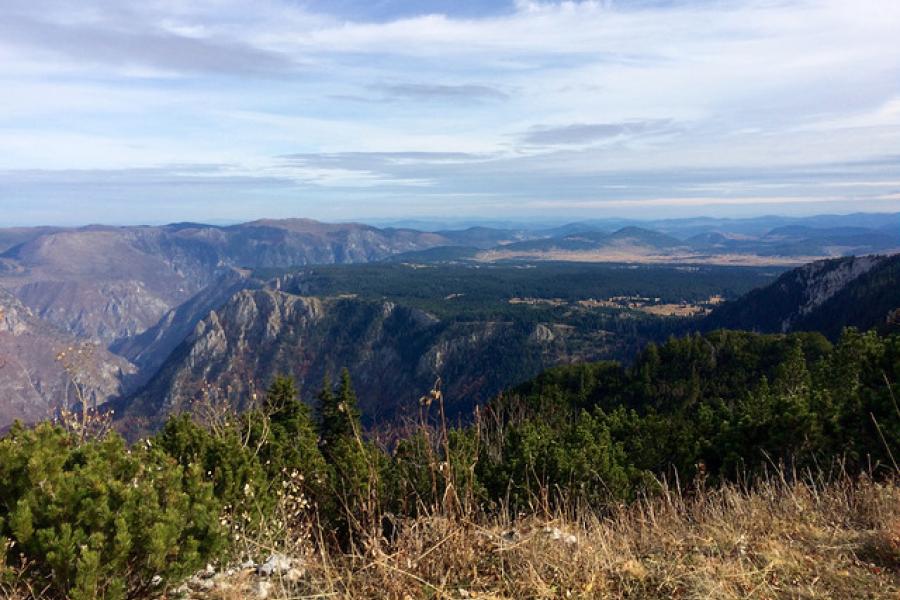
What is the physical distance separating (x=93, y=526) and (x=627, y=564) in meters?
4.74

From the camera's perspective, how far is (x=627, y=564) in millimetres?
4965

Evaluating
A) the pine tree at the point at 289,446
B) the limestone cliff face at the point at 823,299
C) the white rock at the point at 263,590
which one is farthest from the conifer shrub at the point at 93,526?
the limestone cliff face at the point at 823,299

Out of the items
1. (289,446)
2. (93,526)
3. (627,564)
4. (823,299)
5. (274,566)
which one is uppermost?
(93,526)

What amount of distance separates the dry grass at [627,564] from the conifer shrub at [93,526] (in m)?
0.62

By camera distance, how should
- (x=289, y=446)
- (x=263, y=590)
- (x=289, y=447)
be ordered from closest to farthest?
(x=263, y=590)
(x=289, y=447)
(x=289, y=446)

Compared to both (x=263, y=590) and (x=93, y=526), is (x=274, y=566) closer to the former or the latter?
(x=263, y=590)

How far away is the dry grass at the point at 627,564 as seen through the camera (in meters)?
4.69

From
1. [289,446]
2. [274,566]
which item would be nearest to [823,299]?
[289,446]

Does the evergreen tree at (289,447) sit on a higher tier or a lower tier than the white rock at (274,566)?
lower

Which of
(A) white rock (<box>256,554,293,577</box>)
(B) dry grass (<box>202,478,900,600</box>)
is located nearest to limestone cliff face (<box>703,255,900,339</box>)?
(B) dry grass (<box>202,478,900,600</box>)

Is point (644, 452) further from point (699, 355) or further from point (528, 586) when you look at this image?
point (699, 355)

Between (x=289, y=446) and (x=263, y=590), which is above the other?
(x=263, y=590)

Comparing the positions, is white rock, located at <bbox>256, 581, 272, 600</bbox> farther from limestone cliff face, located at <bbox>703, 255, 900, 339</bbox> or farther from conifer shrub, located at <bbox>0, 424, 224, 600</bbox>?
limestone cliff face, located at <bbox>703, 255, 900, 339</bbox>

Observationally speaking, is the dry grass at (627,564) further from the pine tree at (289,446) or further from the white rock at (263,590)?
the pine tree at (289,446)
